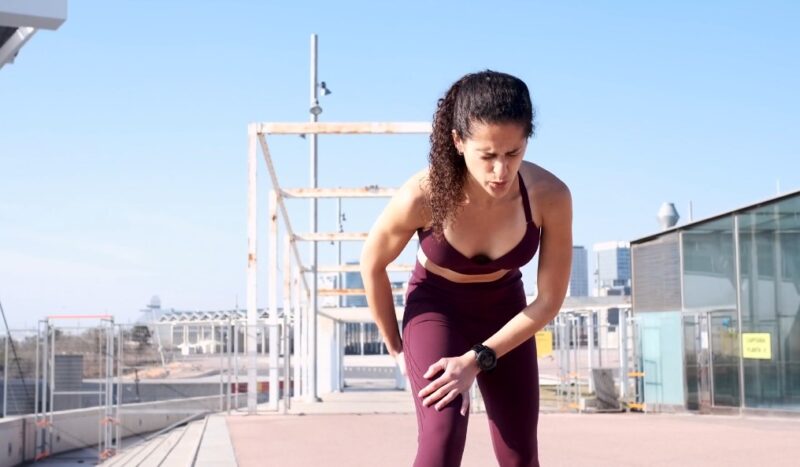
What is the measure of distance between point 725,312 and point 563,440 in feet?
21.2

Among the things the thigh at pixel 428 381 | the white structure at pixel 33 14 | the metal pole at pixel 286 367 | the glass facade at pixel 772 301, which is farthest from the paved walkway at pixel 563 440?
the thigh at pixel 428 381

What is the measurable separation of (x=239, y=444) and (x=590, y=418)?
6.90 metres

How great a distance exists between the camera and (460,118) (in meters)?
3.26

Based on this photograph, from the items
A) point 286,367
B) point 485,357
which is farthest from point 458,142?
point 286,367

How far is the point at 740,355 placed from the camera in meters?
17.3

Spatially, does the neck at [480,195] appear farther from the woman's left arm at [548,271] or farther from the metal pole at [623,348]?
the metal pole at [623,348]

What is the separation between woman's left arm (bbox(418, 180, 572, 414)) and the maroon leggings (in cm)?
13

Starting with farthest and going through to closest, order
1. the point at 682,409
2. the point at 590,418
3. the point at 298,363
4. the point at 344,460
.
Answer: the point at 298,363
the point at 682,409
the point at 590,418
the point at 344,460

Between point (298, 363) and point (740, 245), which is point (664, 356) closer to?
point (740, 245)

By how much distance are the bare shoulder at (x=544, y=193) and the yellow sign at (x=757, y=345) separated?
14216 mm

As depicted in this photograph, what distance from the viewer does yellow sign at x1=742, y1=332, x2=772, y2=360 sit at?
54.9 feet

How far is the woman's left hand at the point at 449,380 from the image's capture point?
3.47 metres

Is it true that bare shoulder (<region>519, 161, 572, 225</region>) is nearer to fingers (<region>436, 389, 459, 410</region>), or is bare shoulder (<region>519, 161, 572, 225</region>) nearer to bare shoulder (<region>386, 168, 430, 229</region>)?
bare shoulder (<region>386, 168, 430, 229</region>)

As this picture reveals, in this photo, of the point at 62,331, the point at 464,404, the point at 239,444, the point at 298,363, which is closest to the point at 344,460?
the point at 239,444
